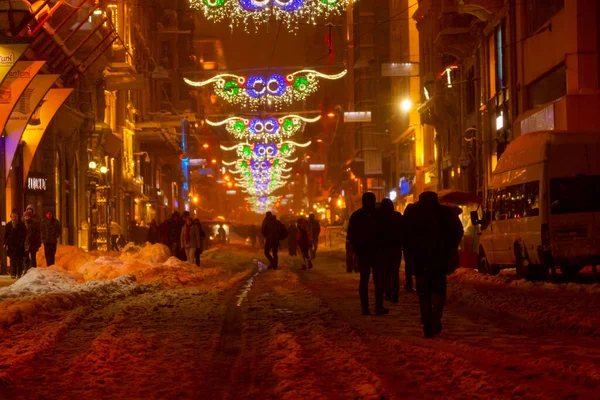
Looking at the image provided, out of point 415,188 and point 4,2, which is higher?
point 4,2

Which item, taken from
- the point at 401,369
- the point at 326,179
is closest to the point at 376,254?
the point at 401,369

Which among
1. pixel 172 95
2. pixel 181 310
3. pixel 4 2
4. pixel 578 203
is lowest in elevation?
pixel 181 310

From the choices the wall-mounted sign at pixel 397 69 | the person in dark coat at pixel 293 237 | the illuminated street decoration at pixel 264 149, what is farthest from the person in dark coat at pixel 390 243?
the illuminated street decoration at pixel 264 149

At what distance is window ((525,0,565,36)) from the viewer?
30.9 meters

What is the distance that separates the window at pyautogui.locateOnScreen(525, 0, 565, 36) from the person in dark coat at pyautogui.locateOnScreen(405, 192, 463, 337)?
839 inches

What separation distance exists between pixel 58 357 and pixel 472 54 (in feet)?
117

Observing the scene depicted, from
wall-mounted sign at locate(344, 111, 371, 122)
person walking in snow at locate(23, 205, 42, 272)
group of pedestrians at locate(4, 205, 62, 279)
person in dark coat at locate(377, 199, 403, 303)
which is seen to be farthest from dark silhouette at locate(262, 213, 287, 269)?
wall-mounted sign at locate(344, 111, 371, 122)

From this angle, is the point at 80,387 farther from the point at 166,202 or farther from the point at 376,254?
the point at 166,202

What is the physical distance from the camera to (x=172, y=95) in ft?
266

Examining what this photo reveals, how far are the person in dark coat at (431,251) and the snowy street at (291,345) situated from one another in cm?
33

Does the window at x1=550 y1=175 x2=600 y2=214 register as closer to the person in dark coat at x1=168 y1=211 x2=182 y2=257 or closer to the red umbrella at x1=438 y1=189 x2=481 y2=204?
the red umbrella at x1=438 y1=189 x2=481 y2=204

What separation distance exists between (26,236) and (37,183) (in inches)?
401

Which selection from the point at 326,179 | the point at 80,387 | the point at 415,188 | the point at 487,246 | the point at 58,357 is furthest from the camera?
the point at 326,179

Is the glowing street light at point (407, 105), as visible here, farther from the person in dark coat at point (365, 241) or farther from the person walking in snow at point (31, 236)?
the person in dark coat at point (365, 241)
